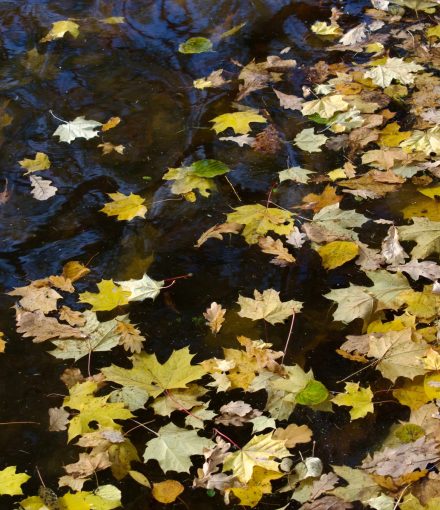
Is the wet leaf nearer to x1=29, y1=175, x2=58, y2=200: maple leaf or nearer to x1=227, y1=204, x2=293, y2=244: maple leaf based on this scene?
x1=29, y1=175, x2=58, y2=200: maple leaf

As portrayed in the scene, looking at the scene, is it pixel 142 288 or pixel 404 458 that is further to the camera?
pixel 142 288

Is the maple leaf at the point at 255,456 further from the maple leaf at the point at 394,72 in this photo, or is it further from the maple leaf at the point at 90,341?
the maple leaf at the point at 394,72

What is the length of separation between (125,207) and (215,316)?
3.02 ft

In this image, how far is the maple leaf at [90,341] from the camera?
2.41m

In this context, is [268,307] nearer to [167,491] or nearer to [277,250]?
[277,250]

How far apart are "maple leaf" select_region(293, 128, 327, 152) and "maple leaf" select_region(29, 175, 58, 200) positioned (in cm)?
141

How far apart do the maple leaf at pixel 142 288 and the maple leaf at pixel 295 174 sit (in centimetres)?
97

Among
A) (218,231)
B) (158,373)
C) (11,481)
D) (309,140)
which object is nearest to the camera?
(11,481)

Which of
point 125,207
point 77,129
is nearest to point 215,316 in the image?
point 125,207

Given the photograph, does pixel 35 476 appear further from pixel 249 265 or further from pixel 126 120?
pixel 126 120

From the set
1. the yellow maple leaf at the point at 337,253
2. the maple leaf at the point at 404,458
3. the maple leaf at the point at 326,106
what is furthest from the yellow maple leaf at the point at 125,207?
the maple leaf at the point at 404,458

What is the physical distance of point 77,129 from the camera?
148 inches

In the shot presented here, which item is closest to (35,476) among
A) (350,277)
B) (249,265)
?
(249,265)

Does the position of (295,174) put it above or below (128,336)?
above
